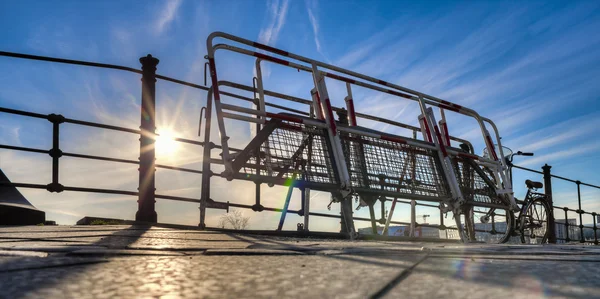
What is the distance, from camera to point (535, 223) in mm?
6625

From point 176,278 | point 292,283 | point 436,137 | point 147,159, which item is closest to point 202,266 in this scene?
point 176,278

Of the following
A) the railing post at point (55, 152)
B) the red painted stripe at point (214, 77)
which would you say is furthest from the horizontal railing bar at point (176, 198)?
the red painted stripe at point (214, 77)

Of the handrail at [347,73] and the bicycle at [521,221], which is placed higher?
the handrail at [347,73]

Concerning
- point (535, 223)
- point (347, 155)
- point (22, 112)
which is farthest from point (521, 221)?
point (22, 112)

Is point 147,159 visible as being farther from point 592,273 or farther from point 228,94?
point 592,273

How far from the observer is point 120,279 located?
867 millimetres

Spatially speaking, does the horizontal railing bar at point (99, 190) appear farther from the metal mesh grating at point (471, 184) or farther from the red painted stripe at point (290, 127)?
the metal mesh grating at point (471, 184)

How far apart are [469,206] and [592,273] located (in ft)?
13.9

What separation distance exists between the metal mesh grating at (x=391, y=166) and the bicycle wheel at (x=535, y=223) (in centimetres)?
241

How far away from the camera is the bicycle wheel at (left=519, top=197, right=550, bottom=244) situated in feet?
21.5

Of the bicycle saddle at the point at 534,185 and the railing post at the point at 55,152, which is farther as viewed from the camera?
the bicycle saddle at the point at 534,185

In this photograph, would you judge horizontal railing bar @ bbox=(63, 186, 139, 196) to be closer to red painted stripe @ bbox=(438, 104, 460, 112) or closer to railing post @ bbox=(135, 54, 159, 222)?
railing post @ bbox=(135, 54, 159, 222)

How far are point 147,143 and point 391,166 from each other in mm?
2455

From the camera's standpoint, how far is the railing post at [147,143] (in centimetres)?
416
